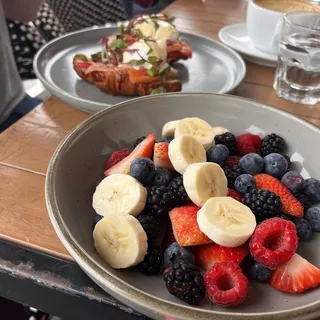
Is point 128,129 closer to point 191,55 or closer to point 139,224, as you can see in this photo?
point 139,224

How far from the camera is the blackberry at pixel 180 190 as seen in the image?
716 millimetres

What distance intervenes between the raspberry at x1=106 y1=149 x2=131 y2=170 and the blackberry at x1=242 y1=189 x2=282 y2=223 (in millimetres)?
263

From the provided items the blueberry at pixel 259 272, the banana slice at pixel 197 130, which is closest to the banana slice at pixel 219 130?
the banana slice at pixel 197 130

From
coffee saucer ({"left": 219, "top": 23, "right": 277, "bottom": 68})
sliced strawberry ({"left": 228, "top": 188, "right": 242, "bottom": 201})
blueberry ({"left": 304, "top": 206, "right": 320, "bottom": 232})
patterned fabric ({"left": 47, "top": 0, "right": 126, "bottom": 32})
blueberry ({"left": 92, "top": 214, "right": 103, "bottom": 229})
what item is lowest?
patterned fabric ({"left": 47, "top": 0, "right": 126, "bottom": 32})

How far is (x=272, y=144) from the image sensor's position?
2.80 feet

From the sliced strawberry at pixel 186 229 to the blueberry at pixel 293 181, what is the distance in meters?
0.20

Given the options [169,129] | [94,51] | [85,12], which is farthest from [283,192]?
[85,12]

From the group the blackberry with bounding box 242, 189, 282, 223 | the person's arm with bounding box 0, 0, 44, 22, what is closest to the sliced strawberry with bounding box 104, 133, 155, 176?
the blackberry with bounding box 242, 189, 282, 223

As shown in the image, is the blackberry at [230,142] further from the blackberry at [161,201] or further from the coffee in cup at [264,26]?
the coffee in cup at [264,26]

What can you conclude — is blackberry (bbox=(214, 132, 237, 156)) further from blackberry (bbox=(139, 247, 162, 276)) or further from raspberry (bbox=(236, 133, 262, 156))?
blackberry (bbox=(139, 247, 162, 276))

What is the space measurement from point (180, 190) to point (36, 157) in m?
0.37

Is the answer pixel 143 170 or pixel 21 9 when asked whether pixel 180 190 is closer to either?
pixel 143 170

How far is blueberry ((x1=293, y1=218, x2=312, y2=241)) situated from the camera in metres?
0.71

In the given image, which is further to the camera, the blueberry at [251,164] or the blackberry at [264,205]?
the blueberry at [251,164]
